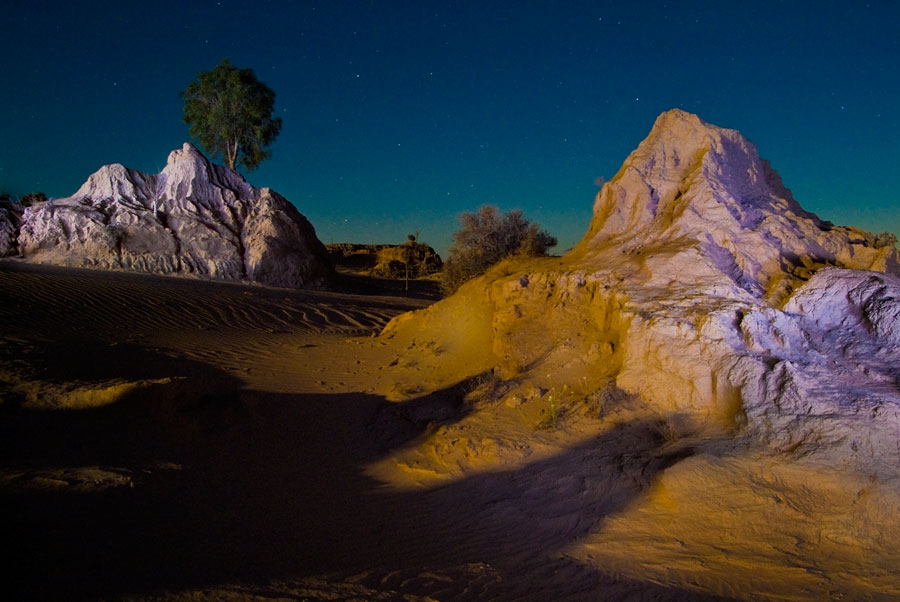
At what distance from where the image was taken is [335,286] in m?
21.5

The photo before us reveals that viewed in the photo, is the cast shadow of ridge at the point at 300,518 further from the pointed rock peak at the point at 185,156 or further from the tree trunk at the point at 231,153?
the tree trunk at the point at 231,153

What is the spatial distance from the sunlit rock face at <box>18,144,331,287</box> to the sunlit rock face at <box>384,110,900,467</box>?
12402 millimetres

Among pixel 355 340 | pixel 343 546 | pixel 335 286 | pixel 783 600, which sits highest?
pixel 335 286

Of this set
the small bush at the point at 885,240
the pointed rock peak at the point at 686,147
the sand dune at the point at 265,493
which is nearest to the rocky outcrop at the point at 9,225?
the sand dune at the point at 265,493

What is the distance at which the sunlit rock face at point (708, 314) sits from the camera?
4480mm

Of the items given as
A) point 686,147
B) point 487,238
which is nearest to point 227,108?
point 487,238

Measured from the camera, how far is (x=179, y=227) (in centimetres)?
1844

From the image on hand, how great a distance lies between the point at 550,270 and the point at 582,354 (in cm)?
180

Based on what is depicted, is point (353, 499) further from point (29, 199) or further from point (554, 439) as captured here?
point (29, 199)

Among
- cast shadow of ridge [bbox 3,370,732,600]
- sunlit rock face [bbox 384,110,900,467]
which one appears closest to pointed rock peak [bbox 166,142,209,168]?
sunlit rock face [bbox 384,110,900,467]

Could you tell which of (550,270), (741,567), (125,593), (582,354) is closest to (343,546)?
(125,593)

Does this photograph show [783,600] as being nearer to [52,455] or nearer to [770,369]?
[770,369]

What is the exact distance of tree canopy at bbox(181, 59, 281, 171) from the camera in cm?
2417

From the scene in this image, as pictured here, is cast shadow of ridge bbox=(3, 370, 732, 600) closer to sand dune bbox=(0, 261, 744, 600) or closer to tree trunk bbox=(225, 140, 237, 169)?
sand dune bbox=(0, 261, 744, 600)
